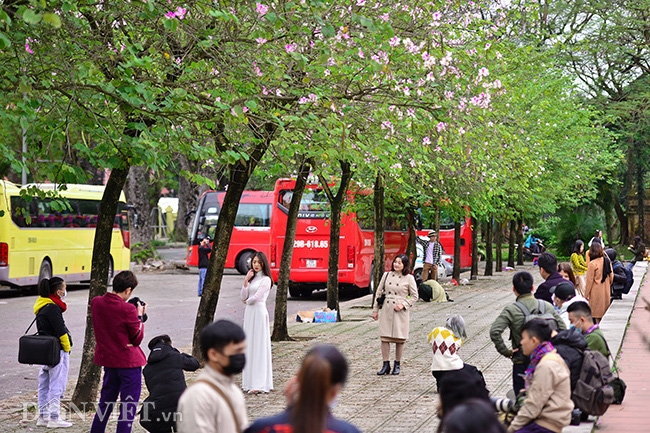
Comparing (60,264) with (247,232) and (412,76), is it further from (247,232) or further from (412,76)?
(412,76)

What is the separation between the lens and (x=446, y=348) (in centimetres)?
855

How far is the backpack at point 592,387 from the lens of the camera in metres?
6.80

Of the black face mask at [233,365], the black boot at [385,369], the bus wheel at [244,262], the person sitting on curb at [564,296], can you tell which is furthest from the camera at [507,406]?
the bus wheel at [244,262]

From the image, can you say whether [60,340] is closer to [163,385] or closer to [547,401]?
[163,385]

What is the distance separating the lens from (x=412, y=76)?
1222 centimetres

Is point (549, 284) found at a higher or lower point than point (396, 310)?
higher

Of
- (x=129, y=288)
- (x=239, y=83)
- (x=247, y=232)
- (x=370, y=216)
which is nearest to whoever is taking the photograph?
(x=129, y=288)

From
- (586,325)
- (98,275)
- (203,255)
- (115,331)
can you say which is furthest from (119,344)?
(203,255)

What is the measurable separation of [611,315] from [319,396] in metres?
13.8

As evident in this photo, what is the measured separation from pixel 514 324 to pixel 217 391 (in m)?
4.13

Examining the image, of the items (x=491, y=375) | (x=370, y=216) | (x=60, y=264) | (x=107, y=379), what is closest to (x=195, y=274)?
(x=60, y=264)

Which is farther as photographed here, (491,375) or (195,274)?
(195,274)

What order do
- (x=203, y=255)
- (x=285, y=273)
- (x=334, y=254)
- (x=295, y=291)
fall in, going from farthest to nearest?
(x=295, y=291)
(x=203, y=255)
(x=334, y=254)
(x=285, y=273)

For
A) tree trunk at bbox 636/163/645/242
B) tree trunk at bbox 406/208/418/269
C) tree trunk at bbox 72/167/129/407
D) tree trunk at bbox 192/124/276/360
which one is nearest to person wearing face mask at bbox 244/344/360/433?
tree trunk at bbox 72/167/129/407
